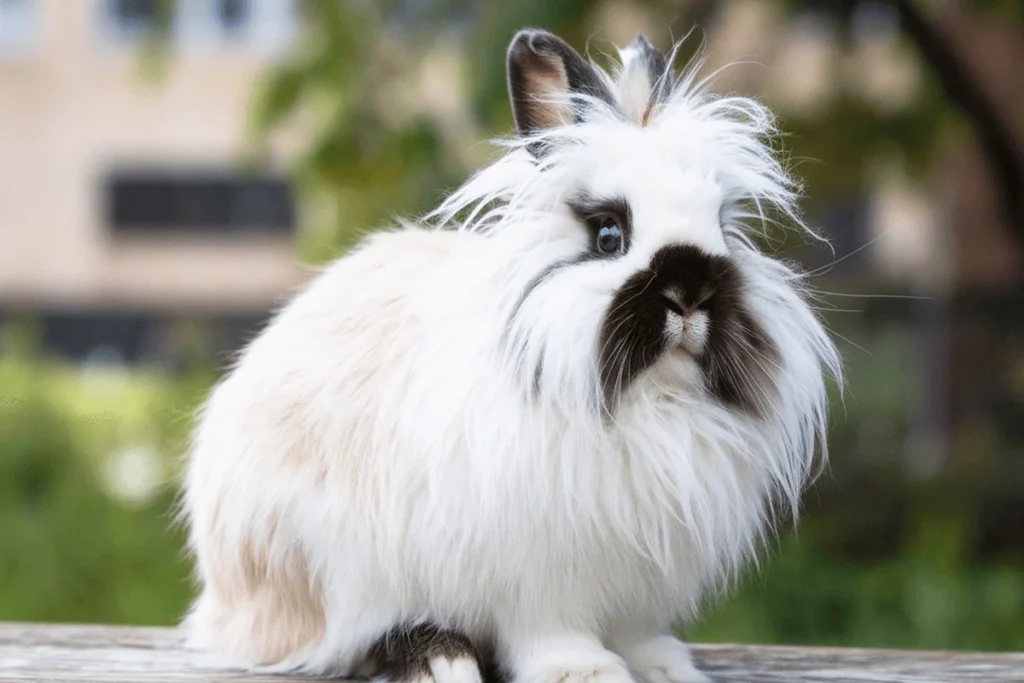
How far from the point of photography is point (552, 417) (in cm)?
171

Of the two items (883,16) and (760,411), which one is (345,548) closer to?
(760,411)

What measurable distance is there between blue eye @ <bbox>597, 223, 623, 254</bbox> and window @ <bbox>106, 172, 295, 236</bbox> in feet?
43.3

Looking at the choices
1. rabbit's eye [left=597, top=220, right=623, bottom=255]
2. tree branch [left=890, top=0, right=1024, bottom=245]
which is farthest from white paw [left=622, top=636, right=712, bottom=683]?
tree branch [left=890, top=0, right=1024, bottom=245]

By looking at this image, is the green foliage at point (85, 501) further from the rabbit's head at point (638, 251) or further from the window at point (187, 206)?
the window at point (187, 206)

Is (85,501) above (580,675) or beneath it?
beneath

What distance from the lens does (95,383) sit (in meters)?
8.09

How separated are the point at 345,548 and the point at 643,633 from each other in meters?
0.47

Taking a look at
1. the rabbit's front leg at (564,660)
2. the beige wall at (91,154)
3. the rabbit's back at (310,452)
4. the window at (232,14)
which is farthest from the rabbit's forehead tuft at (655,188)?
the window at (232,14)

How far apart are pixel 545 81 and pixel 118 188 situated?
1382 cm

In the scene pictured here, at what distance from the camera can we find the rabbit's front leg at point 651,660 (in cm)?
194

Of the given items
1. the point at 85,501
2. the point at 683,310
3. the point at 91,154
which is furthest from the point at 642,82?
the point at 91,154

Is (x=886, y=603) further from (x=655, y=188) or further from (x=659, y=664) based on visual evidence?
(x=655, y=188)

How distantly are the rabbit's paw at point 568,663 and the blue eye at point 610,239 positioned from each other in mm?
538

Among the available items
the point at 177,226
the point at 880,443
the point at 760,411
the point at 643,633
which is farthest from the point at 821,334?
the point at 177,226
